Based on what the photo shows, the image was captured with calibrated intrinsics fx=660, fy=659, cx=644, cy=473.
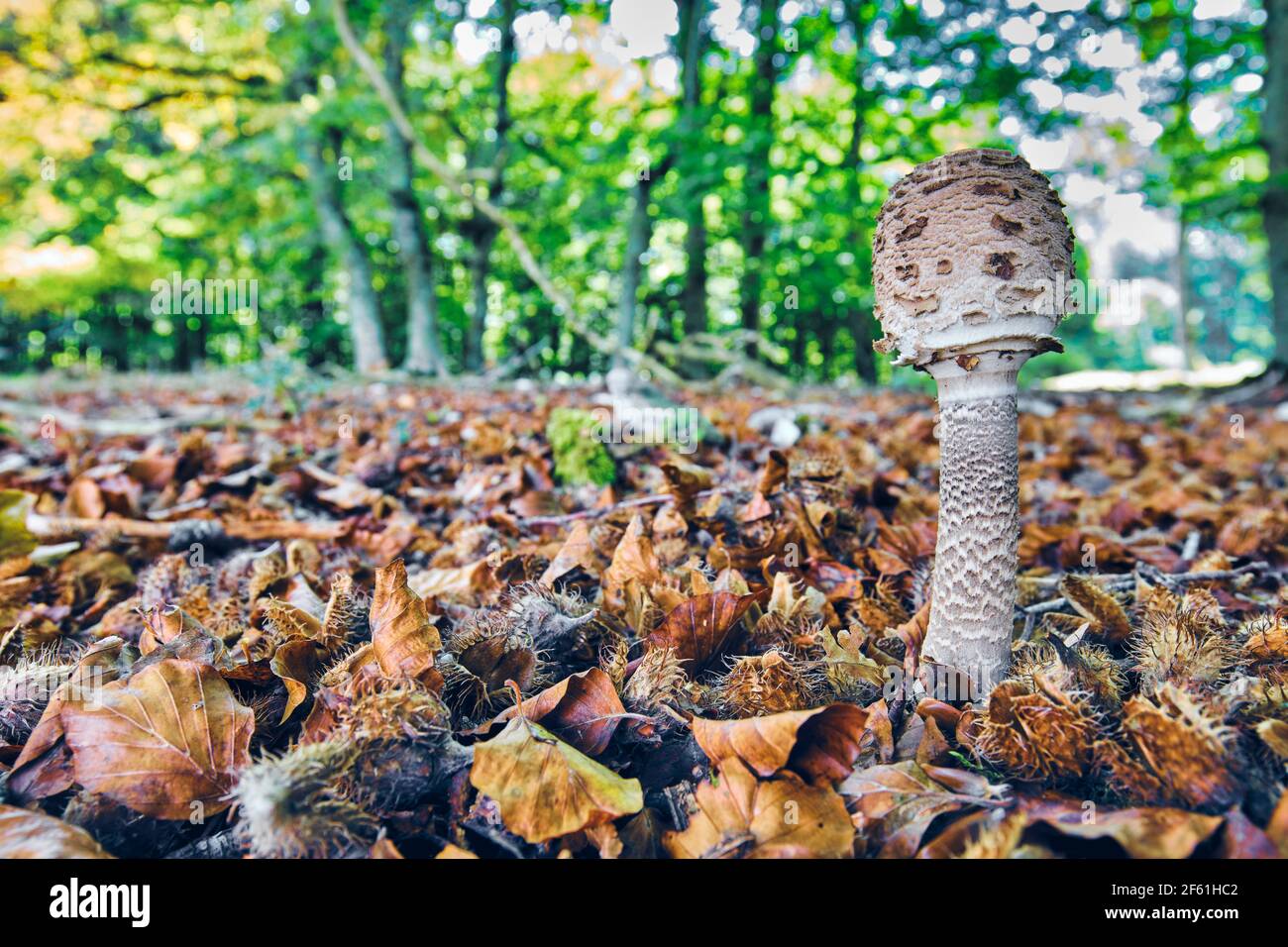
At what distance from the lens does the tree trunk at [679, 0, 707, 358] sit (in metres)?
6.20

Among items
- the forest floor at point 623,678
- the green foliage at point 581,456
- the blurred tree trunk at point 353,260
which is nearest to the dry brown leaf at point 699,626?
the forest floor at point 623,678

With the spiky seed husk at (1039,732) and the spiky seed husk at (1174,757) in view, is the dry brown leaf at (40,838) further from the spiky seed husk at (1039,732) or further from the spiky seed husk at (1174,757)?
the spiky seed husk at (1174,757)

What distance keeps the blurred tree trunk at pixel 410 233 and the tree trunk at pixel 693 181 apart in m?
3.51

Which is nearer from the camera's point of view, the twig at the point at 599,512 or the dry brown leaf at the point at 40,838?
the dry brown leaf at the point at 40,838

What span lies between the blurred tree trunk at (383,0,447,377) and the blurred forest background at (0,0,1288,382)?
43 mm

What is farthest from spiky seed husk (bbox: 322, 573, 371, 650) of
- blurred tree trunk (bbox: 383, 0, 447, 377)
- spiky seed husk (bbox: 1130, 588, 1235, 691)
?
blurred tree trunk (bbox: 383, 0, 447, 377)

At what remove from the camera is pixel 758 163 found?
6.84 metres

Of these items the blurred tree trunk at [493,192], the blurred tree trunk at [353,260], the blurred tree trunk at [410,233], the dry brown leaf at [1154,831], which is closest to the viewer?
the dry brown leaf at [1154,831]

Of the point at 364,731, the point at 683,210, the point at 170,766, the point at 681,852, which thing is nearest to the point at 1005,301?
the point at 681,852

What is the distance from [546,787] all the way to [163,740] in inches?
23.5

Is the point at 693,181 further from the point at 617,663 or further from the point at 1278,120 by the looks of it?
the point at 1278,120

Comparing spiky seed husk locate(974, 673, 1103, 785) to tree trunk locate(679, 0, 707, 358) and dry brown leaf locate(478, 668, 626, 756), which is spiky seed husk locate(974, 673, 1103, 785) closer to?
dry brown leaf locate(478, 668, 626, 756)

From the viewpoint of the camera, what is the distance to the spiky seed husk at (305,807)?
2.76 ft

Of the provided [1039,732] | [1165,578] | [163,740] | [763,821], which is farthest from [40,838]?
[1165,578]
